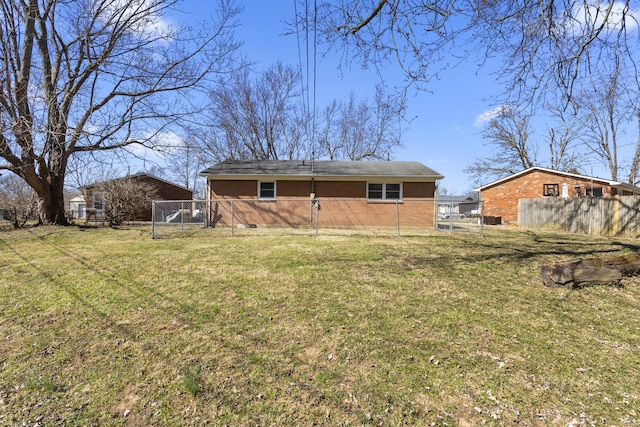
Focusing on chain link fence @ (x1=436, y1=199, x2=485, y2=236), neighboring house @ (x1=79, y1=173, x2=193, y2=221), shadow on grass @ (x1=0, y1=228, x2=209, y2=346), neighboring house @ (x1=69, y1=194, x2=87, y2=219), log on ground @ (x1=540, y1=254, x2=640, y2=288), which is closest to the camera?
shadow on grass @ (x1=0, y1=228, x2=209, y2=346)

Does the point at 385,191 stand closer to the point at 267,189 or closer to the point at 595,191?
the point at 267,189

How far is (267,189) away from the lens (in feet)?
52.4

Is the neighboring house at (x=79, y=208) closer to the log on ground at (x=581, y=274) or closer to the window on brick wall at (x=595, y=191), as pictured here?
the log on ground at (x=581, y=274)

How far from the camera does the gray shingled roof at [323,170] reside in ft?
50.7

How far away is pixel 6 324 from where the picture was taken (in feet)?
13.8

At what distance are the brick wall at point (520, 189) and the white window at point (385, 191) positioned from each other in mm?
11124

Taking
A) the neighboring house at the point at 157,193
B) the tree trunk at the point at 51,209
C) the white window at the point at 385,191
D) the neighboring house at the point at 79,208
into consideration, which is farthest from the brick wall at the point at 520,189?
the neighboring house at the point at 79,208

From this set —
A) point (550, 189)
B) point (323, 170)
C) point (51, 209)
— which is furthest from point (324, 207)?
point (550, 189)

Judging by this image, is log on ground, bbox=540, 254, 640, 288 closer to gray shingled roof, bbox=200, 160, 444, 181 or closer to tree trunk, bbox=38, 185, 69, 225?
gray shingled roof, bbox=200, 160, 444, 181

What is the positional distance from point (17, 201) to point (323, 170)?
15.1 metres

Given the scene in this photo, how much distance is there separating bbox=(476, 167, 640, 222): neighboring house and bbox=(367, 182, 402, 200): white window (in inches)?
438

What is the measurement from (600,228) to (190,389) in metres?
17.2

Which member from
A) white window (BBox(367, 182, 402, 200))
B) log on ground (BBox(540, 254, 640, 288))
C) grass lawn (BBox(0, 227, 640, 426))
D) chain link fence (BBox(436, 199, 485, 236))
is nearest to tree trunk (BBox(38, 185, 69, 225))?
grass lawn (BBox(0, 227, 640, 426))

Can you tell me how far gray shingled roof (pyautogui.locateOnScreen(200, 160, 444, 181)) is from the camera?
15461 mm
